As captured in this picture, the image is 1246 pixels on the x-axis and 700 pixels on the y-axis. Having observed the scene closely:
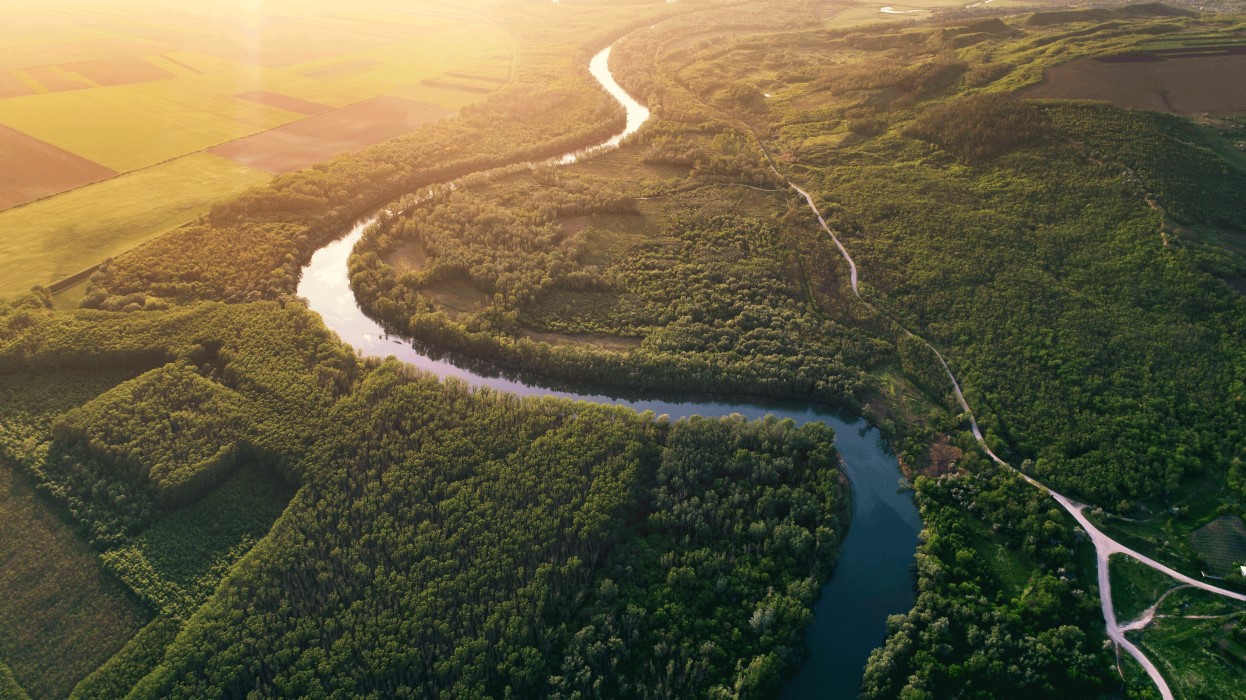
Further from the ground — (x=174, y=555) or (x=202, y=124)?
(x=202, y=124)

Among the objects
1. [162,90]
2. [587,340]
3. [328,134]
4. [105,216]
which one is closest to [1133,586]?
[587,340]

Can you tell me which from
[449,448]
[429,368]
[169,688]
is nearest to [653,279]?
[429,368]

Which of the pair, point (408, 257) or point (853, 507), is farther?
point (408, 257)

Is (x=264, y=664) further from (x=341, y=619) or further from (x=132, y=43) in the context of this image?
(x=132, y=43)

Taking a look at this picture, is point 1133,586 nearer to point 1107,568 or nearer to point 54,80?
point 1107,568

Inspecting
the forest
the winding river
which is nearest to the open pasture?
the forest

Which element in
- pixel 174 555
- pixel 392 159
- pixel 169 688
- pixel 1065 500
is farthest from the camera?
pixel 392 159
